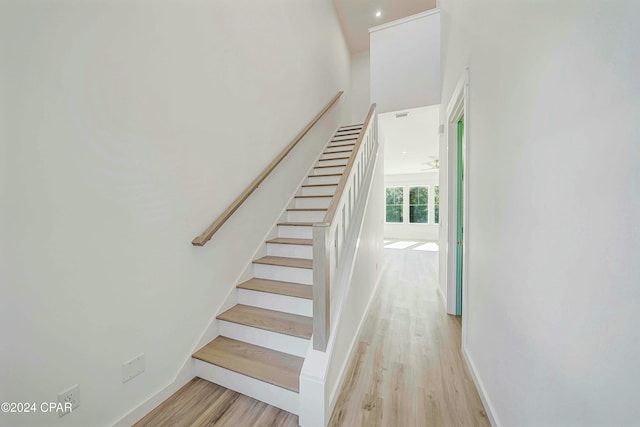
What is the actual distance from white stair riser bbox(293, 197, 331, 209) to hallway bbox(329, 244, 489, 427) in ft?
4.63

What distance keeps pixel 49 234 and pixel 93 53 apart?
3.00ft

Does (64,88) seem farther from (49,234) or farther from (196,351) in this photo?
(196,351)

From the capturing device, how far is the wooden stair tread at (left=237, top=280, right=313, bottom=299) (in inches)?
77.9

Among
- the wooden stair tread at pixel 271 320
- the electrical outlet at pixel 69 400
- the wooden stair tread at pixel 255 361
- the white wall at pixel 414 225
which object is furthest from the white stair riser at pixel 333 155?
the white wall at pixel 414 225

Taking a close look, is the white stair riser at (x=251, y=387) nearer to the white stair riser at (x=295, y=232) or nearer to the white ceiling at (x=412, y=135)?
the white stair riser at (x=295, y=232)

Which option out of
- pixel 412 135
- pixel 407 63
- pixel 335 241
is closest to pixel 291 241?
pixel 335 241

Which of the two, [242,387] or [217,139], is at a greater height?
[217,139]

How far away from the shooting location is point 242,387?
5.30 feet

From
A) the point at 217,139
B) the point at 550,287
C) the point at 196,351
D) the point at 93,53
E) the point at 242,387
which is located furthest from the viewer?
the point at 217,139

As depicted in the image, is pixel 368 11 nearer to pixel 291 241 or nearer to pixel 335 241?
pixel 291 241

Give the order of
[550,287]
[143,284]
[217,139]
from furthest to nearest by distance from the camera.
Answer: [217,139], [143,284], [550,287]

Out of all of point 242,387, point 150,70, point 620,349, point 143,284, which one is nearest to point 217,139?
point 150,70

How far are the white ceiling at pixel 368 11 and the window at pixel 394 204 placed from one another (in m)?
5.38

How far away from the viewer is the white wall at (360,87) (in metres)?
6.33
